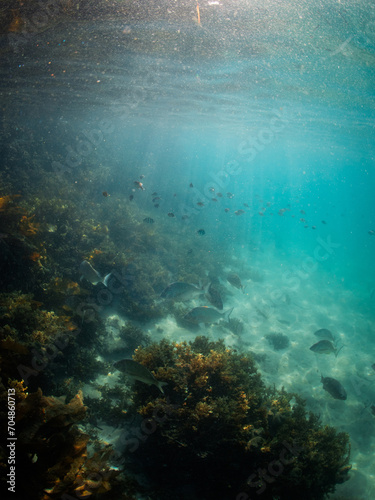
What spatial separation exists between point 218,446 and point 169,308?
7435 mm

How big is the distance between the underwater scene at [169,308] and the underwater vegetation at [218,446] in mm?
35

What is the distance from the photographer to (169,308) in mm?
11453

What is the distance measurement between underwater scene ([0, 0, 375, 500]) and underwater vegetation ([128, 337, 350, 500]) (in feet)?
0.11

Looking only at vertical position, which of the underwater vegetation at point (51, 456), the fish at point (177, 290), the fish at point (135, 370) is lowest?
the underwater vegetation at point (51, 456)

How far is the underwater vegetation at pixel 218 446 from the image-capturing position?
4.12 metres

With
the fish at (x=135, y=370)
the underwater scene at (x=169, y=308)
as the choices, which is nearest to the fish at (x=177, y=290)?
the underwater scene at (x=169, y=308)

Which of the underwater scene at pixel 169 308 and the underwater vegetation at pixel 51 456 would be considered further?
the underwater scene at pixel 169 308

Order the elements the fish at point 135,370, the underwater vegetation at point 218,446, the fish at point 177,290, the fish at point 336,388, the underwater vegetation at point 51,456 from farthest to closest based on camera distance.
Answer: the fish at point 336,388
the fish at point 177,290
the underwater vegetation at point 218,446
the fish at point 135,370
the underwater vegetation at point 51,456

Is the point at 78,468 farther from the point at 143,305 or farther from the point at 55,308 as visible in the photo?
the point at 143,305

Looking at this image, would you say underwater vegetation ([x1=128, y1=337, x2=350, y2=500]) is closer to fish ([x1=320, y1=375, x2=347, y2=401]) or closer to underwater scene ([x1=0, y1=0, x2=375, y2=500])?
underwater scene ([x1=0, y1=0, x2=375, y2=500])

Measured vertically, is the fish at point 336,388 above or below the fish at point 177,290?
below

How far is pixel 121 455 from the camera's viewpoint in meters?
4.43

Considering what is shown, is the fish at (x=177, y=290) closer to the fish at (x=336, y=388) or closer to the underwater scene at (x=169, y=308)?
the underwater scene at (x=169, y=308)

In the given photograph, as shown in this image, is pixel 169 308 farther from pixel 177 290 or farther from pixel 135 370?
pixel 135 370
